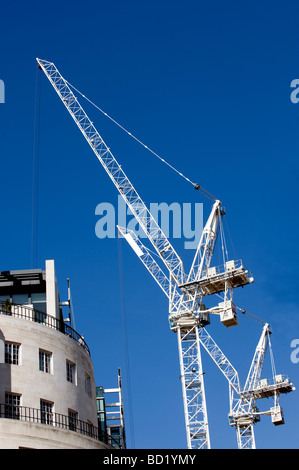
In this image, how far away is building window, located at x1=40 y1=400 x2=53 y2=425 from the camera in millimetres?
60312

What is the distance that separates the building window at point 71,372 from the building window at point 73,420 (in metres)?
2.57

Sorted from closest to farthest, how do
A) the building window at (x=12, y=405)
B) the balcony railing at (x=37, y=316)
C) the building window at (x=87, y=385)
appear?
1. the building window at (x=12, y=405)
2. the balcony railing at (x=37, y=316)
3. the building window at (x=87, y=385)

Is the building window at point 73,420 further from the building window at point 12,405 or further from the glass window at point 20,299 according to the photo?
the glass window at point 20,299

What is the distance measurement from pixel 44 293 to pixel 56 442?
1919 centimetres

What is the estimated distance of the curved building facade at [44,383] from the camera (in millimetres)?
57128

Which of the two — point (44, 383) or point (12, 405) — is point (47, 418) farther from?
point (12, 405)

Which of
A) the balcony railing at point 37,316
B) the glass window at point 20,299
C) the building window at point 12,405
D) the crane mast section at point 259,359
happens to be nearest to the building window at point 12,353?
the building window at point 12,405

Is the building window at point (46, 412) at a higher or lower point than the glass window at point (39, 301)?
lower

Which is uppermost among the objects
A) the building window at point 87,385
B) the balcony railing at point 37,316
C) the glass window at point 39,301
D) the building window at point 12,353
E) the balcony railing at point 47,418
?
the glass window at point 39,301

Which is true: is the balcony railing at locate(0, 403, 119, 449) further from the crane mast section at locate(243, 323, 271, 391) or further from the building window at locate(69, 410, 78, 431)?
the crane mast section at locate(243, 323, 271, 391)

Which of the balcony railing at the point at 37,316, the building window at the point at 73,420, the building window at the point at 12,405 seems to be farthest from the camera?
the balcony railing at the point at 37,316

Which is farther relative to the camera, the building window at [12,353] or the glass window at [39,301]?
the glass window at [39,301]

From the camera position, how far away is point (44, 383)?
6134cm

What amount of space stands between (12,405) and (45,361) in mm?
5195
